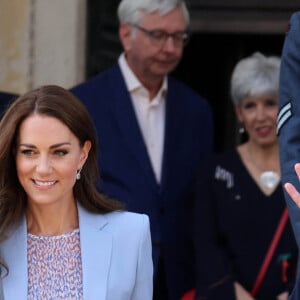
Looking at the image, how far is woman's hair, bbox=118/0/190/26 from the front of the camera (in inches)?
217

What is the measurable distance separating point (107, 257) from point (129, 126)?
150 centimetres

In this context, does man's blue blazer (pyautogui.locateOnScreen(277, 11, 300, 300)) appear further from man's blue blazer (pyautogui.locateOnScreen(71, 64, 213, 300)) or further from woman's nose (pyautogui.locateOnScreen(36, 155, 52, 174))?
man's blue blazer (pyautogui.locateOnScreen(71, 64, 213, 300))

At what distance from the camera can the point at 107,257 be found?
4.05m

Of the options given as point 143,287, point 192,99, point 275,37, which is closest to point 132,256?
point 143,287

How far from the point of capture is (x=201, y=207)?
5410 millimetres

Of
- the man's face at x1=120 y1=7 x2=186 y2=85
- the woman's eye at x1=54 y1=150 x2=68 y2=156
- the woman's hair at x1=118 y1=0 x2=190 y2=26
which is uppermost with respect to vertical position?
the woman's hair at x1=118 y1=0 x2=190 y2=26

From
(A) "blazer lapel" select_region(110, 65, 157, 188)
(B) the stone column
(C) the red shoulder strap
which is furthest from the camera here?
(B) the stone column

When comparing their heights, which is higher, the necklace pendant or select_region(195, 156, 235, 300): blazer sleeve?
the necklace pendant

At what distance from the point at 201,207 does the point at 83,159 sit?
1390 mm

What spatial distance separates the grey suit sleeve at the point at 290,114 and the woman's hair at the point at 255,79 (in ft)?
5.22

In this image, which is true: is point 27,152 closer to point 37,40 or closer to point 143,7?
point 143,7

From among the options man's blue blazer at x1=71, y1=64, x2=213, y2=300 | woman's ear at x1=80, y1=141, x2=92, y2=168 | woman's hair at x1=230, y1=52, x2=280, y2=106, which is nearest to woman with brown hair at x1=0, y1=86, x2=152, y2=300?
woman's ear at x1=80, y1=141, x2=92, y2=168

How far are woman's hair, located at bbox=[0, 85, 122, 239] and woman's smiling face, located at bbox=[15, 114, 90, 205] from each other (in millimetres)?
20

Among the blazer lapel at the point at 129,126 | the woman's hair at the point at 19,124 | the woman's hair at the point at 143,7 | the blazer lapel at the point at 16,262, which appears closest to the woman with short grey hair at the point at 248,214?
the blazer lapel at the point at 129,126
